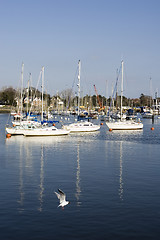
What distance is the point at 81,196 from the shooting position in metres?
26.2

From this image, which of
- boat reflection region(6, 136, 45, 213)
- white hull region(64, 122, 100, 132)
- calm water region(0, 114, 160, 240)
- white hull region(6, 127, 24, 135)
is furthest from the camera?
white hull region(64, 122, 100, 132)

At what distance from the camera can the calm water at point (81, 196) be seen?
1986 cm

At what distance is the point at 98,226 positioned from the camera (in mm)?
20375

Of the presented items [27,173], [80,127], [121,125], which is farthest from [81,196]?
[121,125]

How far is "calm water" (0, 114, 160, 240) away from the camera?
19.9 metres

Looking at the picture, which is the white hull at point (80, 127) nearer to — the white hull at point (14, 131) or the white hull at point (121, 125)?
the white hull at point (121, 125)

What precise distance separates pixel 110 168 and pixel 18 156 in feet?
46.5

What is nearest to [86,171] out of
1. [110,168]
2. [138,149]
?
[110,168]

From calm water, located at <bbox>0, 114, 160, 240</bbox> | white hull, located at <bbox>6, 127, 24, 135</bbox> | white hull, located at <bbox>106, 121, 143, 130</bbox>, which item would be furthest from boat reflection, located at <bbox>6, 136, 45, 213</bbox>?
white hull, located at <bbox>106, 121, 143, 130</bbox>

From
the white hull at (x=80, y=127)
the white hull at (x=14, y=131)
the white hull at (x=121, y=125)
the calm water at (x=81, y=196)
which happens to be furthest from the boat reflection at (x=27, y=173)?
the white hull at (x=121, y=125)

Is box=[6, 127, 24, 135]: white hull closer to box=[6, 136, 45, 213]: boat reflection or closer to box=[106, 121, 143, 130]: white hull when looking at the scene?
box=[6, 136, 45, 213]: boat reflection

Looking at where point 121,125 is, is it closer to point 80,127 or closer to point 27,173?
point 80,127

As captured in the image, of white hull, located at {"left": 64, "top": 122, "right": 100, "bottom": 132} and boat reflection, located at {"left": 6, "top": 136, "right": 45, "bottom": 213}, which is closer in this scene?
boat reflection, located at {"left": 6, "top": 136, "right": 45, "bottom": 213}

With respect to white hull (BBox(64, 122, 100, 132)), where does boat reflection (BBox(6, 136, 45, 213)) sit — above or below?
below
